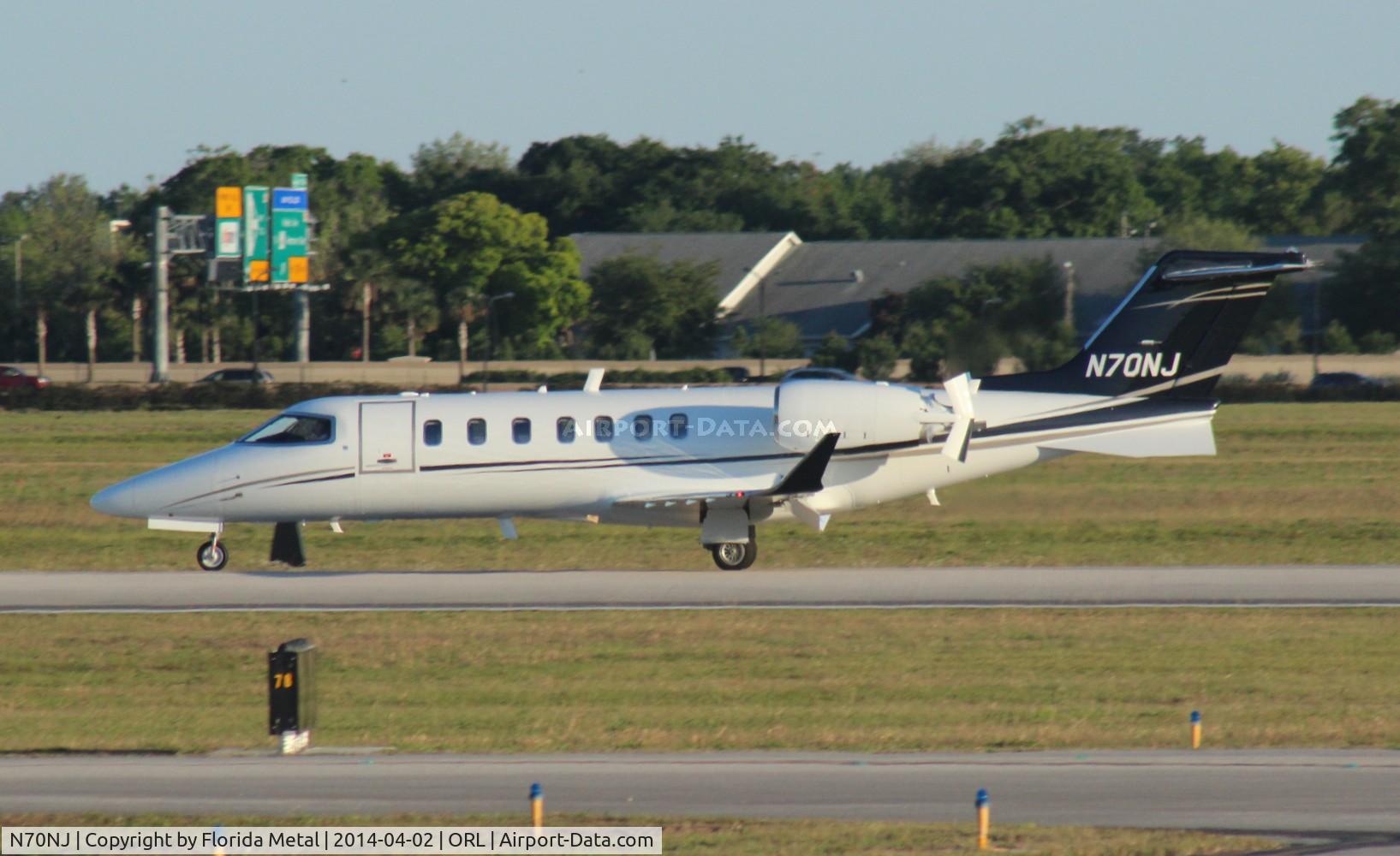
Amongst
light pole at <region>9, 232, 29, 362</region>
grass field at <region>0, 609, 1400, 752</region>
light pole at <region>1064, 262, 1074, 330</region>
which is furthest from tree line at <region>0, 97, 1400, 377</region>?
grass field at <region>0, 609, 1400, 752</region>

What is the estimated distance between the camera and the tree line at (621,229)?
93562mm

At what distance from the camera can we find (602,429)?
84.0 ft

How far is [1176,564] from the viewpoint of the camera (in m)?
26.3

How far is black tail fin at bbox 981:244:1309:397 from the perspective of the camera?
1032 inches

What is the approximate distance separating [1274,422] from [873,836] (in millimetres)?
46915

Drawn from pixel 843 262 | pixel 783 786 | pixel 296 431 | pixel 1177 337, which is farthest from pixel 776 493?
pixel 843 262

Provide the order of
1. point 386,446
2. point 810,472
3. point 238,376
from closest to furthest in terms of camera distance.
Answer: point 810,472 → point 386,446 → point 238,376

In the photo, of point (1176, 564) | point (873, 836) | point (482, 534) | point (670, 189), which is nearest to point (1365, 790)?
point (873, 836)

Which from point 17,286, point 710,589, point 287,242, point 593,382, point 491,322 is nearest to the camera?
point 710,589

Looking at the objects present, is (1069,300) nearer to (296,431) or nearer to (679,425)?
(679,425)

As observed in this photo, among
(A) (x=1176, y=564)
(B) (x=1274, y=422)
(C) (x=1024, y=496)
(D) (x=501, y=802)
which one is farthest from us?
(B) (x=1274, y=422)

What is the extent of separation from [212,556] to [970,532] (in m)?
12.9

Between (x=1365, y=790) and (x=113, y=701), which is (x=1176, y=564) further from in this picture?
(x=113, y=701)

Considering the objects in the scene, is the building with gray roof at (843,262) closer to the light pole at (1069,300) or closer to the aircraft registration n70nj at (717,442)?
the light pole at (1069,300)
